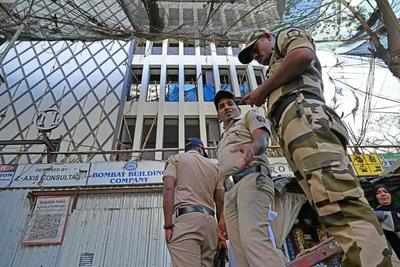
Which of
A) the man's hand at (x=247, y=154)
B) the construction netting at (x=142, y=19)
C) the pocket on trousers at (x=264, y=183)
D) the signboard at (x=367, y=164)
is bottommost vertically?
the pocket on trousers at (x=264, y=183)

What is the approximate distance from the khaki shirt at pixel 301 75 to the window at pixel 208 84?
19.6 feet

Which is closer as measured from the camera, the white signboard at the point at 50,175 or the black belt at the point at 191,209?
the black belt at the point at 191,209

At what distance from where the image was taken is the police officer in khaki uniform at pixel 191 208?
1359mm

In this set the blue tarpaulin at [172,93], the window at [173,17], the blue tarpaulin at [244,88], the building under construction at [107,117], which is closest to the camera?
the building under construction at [107,117]

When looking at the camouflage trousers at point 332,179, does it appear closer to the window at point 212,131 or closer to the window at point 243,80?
the window at point 212,131

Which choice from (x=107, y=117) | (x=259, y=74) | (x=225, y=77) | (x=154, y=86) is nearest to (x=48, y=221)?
(x=107, y=117)

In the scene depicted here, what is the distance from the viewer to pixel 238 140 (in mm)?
1354

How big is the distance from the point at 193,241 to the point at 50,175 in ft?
11.6

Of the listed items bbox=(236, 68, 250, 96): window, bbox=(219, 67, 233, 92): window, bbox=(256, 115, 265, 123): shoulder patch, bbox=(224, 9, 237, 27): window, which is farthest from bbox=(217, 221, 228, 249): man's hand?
bbox=(219, 67, 233, 92): window

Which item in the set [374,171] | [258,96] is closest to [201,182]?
[258,96]

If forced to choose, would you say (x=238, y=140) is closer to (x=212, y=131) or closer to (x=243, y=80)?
(x=212, y=131)

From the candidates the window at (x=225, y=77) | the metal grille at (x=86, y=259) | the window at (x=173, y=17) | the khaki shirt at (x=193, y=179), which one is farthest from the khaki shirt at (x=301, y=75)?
the window at (x=225, y=77)

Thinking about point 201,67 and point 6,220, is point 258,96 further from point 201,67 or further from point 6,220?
point 201,67

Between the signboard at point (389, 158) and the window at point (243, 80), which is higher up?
the window at point (243, 80)
